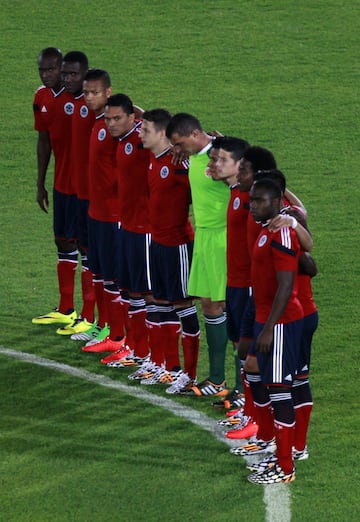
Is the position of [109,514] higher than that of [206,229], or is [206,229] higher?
[206,229]

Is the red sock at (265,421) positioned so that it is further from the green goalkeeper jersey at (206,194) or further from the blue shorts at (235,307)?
the green goalkeeper jersey at (206,194)

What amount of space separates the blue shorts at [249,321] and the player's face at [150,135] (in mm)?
1984

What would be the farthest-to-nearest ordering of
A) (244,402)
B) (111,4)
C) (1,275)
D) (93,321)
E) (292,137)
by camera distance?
(111,4), (292,137), (1,275), (93,321), (244,402)

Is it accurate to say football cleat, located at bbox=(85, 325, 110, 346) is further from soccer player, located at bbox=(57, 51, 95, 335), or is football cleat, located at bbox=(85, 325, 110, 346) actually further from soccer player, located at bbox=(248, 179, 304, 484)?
soccer player, located at bbox=(248, 179, 304, 484)

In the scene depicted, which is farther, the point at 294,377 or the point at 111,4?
the point at 111,4

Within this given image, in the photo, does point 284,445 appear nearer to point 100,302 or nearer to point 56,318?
point 100,302

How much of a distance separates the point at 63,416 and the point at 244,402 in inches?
56.4

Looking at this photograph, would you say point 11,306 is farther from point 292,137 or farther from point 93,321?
point 292,137

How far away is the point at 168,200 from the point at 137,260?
0.84 m

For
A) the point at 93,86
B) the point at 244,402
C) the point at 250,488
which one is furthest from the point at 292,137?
the point at 250,488

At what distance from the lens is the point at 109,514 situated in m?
9.10

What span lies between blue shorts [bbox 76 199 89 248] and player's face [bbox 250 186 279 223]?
4.07 meters

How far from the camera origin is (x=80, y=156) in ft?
43.1

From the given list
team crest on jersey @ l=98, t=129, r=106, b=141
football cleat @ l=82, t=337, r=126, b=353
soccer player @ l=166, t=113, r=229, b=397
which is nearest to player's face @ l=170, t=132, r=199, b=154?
soccer player @ l=166, t=113, r=229, b=397
